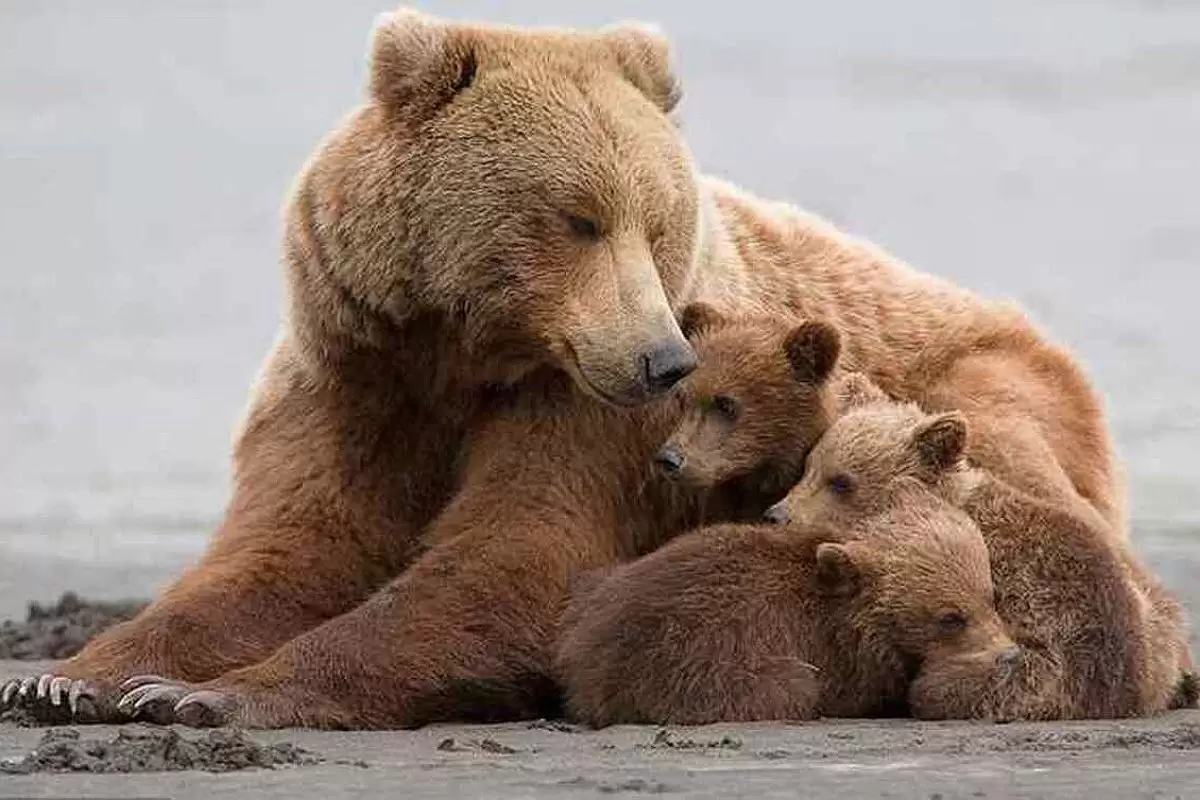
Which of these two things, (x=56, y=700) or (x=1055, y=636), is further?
(x=1055, y=636)

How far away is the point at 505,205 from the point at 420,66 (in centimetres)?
44

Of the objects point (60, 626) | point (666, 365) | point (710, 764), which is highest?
point (666, 365)

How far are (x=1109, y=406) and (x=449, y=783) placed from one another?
9774 millimetres

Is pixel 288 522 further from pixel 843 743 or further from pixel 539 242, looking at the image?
pixel 843 743

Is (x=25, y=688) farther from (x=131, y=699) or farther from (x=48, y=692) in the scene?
(x=131, y=699)

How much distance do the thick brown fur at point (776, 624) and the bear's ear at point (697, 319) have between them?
748 millimetres

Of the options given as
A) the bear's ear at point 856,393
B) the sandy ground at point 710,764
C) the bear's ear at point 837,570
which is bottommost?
the sandy ground at point 710,764

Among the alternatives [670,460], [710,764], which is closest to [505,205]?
[670,460]

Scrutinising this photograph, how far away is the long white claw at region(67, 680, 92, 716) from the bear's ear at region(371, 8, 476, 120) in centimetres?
169

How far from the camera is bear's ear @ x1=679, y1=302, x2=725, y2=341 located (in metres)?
8.91

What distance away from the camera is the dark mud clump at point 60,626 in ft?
34.2

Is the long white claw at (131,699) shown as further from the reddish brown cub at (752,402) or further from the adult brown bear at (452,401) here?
the reddish brown cub at (752,402)

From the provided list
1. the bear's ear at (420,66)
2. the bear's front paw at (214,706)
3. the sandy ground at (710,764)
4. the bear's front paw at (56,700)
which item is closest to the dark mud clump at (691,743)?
the sandy ground at (710,764)

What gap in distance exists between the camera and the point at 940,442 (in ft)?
28.0
